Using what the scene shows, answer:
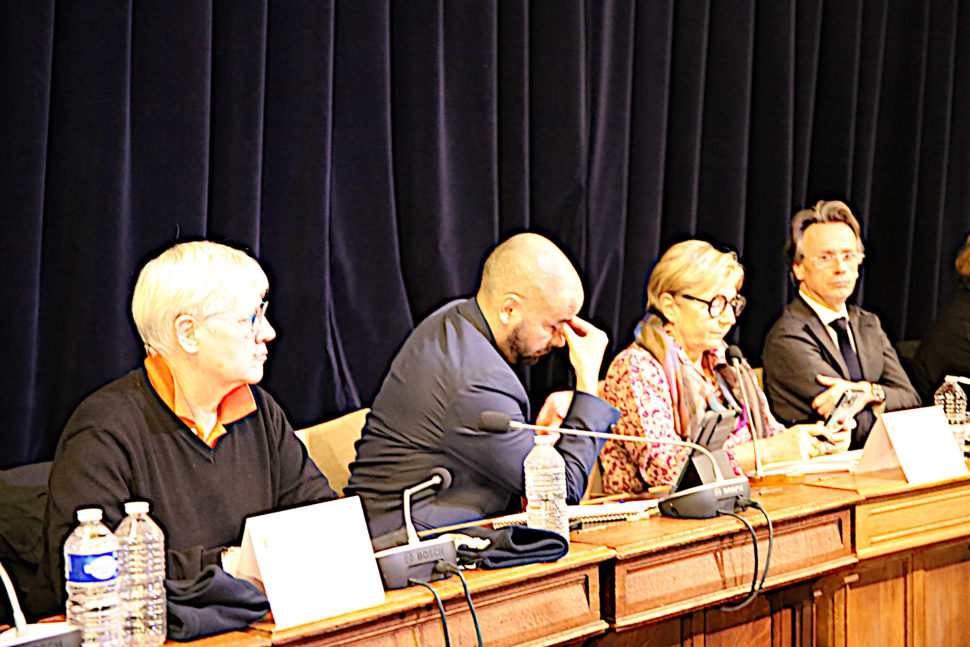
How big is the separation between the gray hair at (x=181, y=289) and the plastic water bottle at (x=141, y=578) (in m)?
0.43

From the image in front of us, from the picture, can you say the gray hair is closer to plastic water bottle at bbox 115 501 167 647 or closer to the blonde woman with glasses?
plastic water bottle at bbox 115 501 167 647

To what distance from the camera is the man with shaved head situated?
2.37m

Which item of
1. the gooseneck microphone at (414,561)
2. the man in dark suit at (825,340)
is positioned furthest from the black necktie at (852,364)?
the gooseneck microphone at (414,561)

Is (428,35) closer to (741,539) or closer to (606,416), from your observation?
(606,416)

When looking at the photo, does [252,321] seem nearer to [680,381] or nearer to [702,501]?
[702,501]

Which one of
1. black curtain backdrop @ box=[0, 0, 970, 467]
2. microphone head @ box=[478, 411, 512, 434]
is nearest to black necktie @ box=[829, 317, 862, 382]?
black curtain backdrop @ box=[0, 0, 970, 467]

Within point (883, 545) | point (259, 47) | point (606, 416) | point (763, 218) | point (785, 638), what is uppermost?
point (259, 47)

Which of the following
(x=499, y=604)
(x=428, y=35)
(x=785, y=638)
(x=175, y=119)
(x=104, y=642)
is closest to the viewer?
(x=104, y=642)

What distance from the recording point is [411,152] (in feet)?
10.8

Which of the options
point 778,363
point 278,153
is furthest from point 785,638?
point 278,153

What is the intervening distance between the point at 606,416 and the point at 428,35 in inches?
55.7

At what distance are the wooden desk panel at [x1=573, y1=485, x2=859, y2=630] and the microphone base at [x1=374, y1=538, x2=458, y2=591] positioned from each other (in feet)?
1.13

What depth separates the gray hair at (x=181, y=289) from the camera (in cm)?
195

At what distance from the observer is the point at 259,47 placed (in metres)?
2.90
